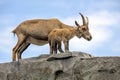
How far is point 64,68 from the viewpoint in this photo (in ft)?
49.4

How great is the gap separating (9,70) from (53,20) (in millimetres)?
2471

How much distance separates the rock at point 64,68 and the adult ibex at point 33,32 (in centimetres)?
83

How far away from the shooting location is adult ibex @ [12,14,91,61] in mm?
16578

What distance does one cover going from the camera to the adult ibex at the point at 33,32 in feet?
54.4

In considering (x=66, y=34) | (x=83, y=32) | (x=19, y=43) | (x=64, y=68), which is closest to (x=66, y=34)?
(x=66, y=34)

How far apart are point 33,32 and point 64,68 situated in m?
2.37

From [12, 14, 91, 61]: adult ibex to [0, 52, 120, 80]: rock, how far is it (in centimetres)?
83

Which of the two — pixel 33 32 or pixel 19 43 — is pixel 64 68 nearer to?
pixel 33 32

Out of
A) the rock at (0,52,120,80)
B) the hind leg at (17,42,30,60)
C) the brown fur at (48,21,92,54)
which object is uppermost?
the brown fur at (48,21,92,54)

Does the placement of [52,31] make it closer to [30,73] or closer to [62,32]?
[62,32]

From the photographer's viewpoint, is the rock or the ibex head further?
the ibex head

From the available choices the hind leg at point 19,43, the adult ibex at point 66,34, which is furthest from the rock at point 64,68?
the hind leg at point 19,43

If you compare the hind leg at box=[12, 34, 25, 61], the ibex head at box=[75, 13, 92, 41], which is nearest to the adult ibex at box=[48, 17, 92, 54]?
the ibex head at box=[75, 13, 92, 41]

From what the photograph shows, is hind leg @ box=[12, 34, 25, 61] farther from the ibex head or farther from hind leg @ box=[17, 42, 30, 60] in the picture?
the ibex head
